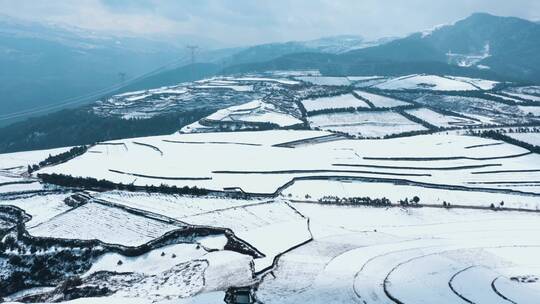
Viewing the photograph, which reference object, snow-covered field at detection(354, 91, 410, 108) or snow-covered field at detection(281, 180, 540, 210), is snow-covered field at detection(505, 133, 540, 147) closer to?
snow-covered field at detection(281, 180, 540, 210)

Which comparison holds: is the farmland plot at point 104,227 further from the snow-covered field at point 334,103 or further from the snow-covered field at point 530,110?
the snow-covered field at point 530,110

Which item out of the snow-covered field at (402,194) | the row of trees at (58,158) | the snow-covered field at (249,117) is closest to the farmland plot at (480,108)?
the snow-covered field at (249,117)

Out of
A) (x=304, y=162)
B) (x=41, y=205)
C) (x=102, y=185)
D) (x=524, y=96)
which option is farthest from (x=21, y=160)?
(x=524, y=96)

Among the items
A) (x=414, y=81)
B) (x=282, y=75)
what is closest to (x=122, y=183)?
(x=414, y=81)

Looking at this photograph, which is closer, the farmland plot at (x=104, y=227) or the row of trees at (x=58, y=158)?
the farmland plot at (x=104, y=227)

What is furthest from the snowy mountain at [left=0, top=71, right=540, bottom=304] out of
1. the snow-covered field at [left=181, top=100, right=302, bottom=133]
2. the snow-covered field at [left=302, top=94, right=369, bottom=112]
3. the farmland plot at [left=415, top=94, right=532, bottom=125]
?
the snow-covered field at [left=302, top=94, right=369, bottom=112]

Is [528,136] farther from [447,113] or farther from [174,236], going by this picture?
[174,236]
